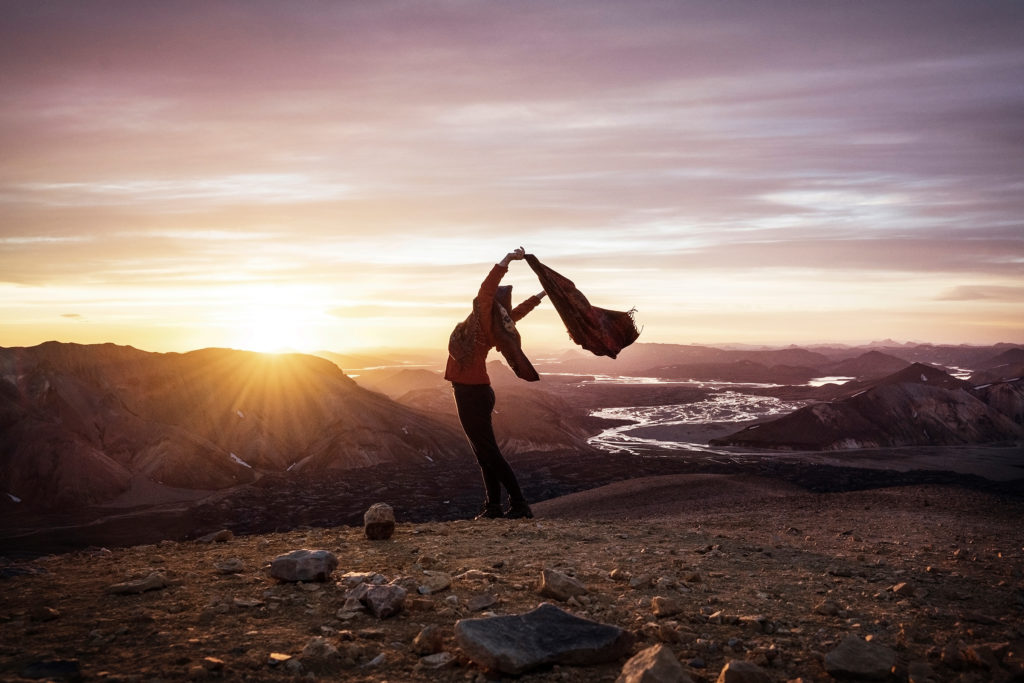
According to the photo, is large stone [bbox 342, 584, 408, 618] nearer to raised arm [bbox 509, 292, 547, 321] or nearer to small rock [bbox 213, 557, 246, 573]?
small rock [bbox 213, 557, 246, 573]

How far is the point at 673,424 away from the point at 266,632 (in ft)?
281

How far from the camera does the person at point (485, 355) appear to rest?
8.26 m

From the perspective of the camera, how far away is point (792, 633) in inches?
170

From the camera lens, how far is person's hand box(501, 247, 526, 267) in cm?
814

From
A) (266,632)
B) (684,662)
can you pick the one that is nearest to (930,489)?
(684,662)

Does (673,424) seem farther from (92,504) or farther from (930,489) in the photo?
(930,489)

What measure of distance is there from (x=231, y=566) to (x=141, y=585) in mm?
802

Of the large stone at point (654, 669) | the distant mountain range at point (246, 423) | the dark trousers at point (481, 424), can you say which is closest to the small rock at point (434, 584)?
the large stone at point (654, 669)

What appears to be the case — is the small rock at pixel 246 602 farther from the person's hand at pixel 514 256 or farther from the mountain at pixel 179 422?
the mountain at pixel 179 422

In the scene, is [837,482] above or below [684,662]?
below

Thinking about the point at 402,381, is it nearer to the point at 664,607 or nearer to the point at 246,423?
the point at 246,423

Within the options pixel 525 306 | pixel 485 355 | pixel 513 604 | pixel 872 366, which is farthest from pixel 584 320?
pixel 872 366

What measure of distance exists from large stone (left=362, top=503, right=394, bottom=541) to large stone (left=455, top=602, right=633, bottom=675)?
3.68 m

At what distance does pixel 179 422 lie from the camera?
54000 millimetres
